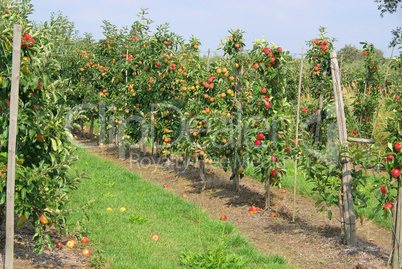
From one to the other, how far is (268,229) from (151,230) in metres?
1.66

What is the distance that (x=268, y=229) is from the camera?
552 cm

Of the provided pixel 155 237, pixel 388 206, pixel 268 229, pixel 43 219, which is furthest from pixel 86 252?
pixel 388 206

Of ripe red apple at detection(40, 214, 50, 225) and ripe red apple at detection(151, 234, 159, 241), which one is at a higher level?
ripe red apple at detection(40, 214, 50, 225)

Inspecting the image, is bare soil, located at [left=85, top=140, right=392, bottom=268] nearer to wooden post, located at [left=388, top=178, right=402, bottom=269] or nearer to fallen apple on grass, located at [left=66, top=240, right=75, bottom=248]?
wooden post, located at [left=388, top=178, right=402, bottom=269]

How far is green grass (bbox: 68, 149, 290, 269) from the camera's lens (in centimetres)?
420

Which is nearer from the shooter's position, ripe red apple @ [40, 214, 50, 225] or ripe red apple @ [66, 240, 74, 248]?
ripe red apple @ [40, 214, 50, 225]

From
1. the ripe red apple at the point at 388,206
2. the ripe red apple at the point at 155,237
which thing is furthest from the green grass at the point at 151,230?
the ripe red apple at the point at 388,206

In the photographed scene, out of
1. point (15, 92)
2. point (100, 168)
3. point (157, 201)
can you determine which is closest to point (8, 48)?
point (15, 92)

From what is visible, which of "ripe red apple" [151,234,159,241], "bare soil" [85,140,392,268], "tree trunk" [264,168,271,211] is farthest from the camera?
"tree trunk" [264,168,271,211]

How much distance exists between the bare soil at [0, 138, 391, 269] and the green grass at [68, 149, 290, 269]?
0.30m

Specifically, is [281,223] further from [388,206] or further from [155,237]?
[155,237]

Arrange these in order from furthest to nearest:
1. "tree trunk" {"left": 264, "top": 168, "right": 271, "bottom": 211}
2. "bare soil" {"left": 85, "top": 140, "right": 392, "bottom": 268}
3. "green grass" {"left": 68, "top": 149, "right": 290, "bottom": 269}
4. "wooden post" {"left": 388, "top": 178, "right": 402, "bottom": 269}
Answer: "tree trunk" {"left": 264, "top": 168, "right": 271, "bottom": 211}, "bare soil" {"left": 85, "top": 140, "right": 392, "bottom": 268}, "green grass" {"left": 68, "top": 149, "right": 290, "bottom": 269}, "wooden post" {"left": 388, "top": 178, "right": 402, "bottom": 269}

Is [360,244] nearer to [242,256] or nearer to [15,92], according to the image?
[242,256]

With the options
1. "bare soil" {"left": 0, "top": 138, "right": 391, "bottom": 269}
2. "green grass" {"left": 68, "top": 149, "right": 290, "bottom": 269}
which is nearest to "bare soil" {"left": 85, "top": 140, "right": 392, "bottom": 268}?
"bare soil" {"left": 0, "top": 138, "right": 391, "bottom": 269}
